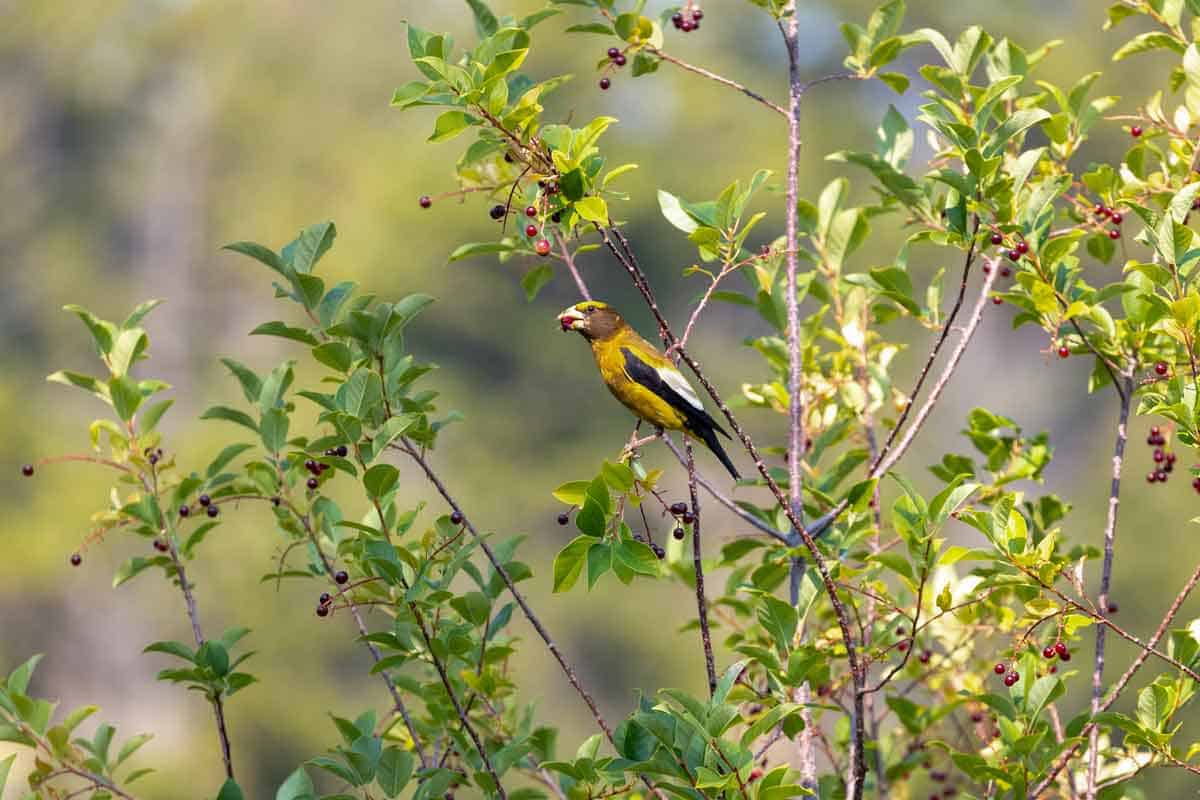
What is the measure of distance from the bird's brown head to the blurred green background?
34.5ft

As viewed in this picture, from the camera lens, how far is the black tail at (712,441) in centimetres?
273

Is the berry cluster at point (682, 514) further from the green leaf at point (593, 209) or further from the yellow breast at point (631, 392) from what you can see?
the yellow breast at point (631, 392)

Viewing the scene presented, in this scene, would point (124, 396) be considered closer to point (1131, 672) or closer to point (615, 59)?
point (615, 59)

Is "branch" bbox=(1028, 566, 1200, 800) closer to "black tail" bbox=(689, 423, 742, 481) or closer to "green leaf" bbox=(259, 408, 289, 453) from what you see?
"black tail" bbox=(689, 423, 742, 481)

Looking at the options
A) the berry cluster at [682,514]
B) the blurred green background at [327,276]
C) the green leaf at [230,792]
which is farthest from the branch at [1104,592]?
the blurred green background at [327,276]

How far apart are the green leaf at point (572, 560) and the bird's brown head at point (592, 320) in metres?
1.02

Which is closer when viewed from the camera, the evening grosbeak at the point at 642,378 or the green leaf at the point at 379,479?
the green leaf at the point at 379,479

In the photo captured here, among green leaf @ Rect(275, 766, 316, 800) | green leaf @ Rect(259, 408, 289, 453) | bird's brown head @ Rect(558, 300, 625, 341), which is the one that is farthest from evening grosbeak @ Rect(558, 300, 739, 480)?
green leaf @ Rect(275, 766, 316, 800)

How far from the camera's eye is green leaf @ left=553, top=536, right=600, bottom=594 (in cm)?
171

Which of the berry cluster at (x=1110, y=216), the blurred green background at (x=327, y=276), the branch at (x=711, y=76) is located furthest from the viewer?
the blurred green background at (x=327, y=276)

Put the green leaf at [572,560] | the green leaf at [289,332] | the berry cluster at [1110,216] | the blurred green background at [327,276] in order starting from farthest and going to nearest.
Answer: the blurred green background at [327,276]
the berry cluster at [1110,216]
the green leaf at [289,332]
the green leaf at [572,560]

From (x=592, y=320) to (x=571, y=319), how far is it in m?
0.12

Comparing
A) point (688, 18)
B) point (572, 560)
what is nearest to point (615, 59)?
point (688, 18)

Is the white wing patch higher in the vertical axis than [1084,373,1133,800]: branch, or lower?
higher
